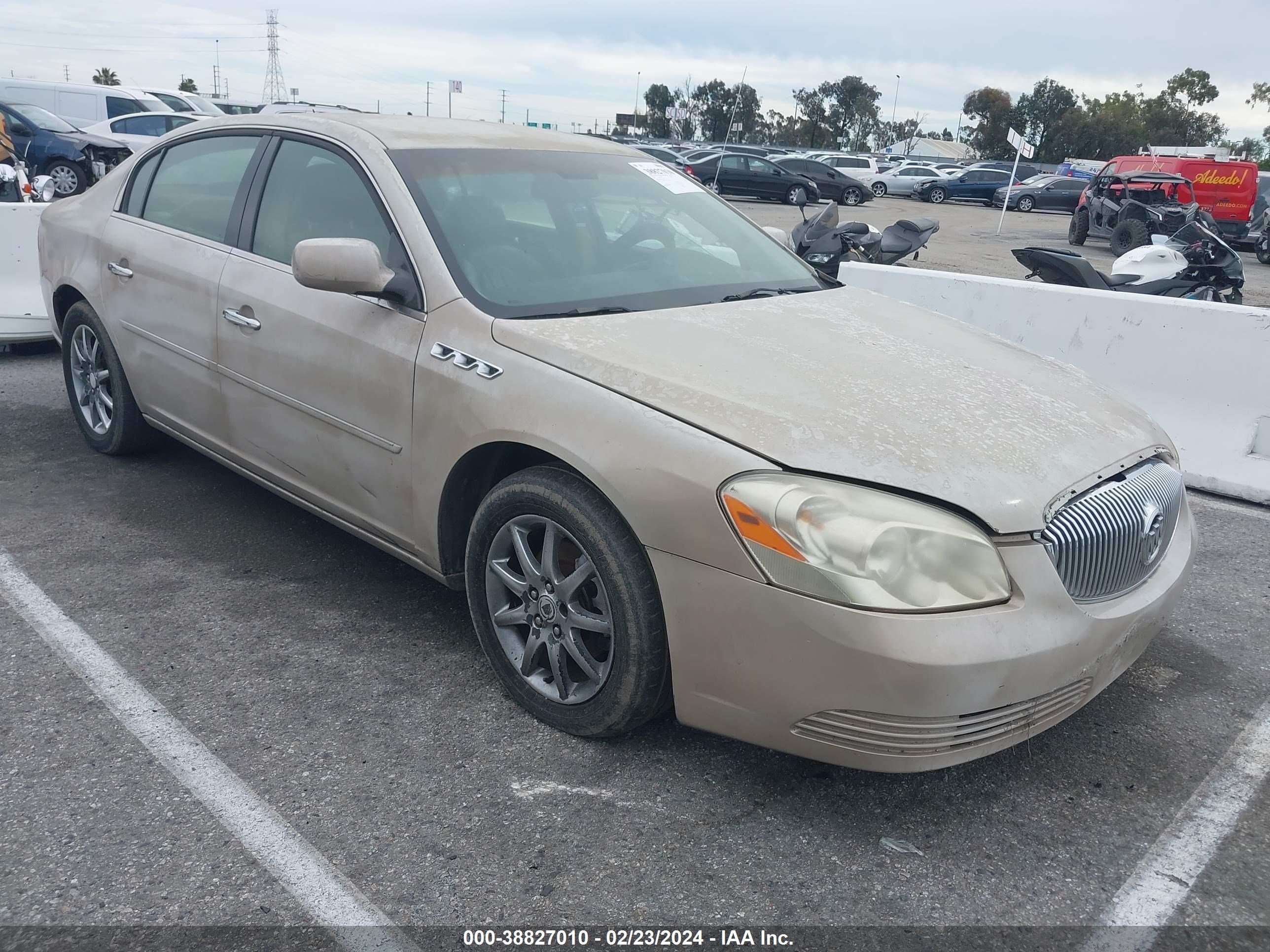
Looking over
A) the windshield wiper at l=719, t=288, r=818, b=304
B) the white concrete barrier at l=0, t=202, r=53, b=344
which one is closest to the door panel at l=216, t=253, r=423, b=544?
the windshield wiper at l=719, t=288, r=818, b=304

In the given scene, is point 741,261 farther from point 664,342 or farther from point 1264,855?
point 1264,855

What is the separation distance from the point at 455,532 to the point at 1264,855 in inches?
87.3

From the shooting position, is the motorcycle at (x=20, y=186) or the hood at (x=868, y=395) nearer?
the hood at (x=868, y=395)

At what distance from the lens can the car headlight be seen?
223 cm

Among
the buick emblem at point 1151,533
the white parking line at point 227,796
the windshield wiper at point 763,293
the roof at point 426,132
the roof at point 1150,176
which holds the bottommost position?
the white parking line at point 227,796

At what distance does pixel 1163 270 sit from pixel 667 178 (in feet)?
15.4

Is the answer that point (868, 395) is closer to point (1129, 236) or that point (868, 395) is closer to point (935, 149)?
point (1129, 236)

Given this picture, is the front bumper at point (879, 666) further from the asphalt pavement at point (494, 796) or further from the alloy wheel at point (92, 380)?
the alloy wheel at point (92, 380)

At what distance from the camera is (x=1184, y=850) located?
2445mm

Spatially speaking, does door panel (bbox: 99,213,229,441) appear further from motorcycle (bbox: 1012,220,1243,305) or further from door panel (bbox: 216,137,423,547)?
motorcycle (bbox: 1012,220,1243,305)

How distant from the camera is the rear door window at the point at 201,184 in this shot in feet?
12.8

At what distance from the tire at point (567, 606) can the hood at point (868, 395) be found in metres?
0.32

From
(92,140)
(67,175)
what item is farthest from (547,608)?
(92,140)

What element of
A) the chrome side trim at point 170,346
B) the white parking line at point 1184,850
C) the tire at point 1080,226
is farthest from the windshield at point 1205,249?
the tire at point 1080,226
